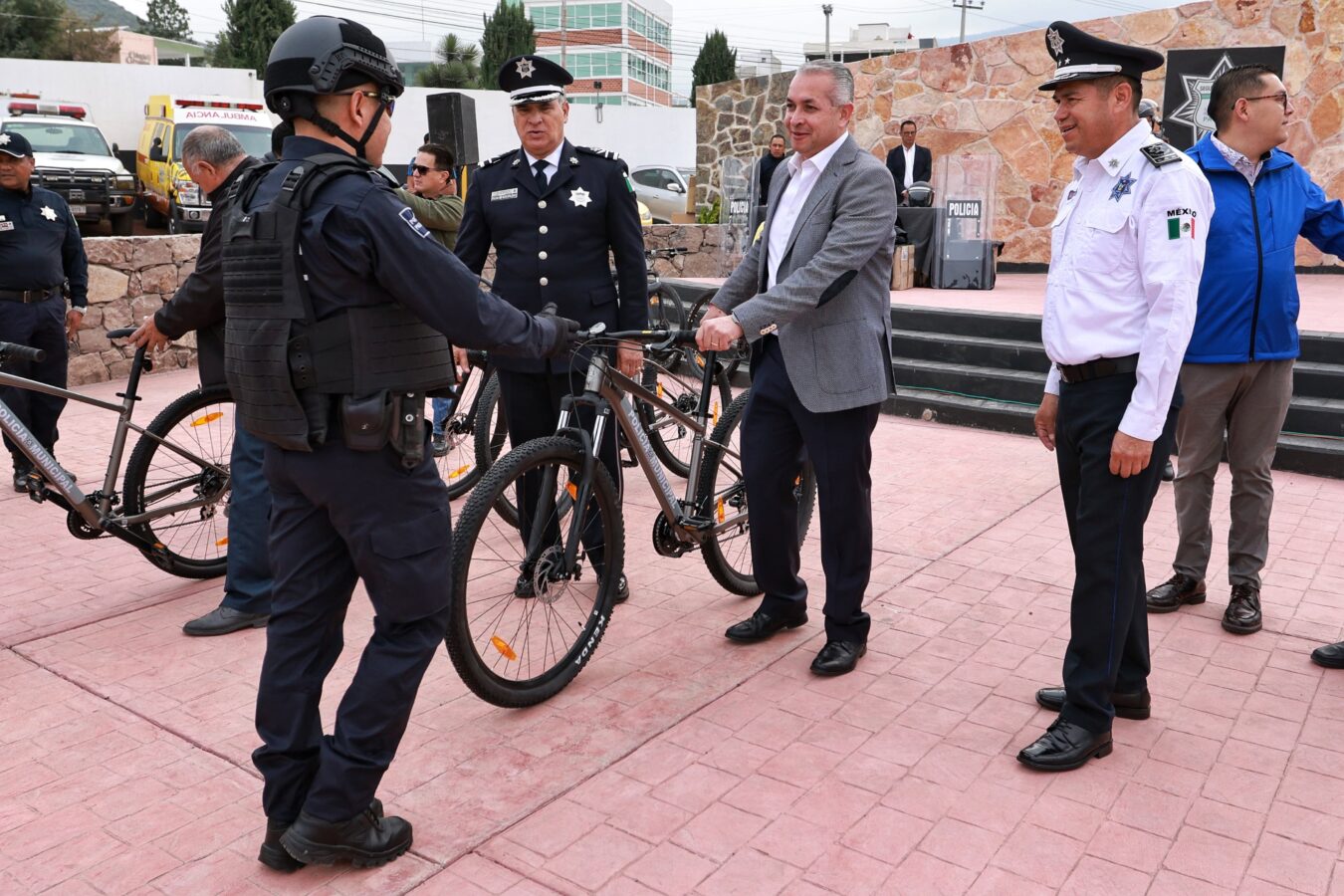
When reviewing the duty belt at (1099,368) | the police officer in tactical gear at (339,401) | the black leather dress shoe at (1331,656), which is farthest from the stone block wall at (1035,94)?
the police officer in tactical gear at (339,401)

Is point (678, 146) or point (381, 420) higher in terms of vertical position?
point (678, 146)

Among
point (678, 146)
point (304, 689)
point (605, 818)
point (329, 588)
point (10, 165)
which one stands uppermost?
point (678, 146)

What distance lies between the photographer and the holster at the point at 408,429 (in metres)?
2.62

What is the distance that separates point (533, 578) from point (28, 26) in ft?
178

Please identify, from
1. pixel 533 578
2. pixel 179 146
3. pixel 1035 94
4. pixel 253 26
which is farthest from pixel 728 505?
pixel 253 26

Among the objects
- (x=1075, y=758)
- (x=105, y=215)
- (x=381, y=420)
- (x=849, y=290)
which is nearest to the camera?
(x=381, y=420)

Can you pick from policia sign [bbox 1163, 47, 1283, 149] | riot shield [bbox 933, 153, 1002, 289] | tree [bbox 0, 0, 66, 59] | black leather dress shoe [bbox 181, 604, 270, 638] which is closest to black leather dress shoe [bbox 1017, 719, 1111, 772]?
black leather dress shoe [bbox 181, 604, 270, 638]

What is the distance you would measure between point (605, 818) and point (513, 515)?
1134 mm

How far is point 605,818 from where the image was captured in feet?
9.88

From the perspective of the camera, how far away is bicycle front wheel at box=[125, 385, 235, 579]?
4.71 metres

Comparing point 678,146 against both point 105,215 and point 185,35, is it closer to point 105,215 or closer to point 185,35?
point 105,215

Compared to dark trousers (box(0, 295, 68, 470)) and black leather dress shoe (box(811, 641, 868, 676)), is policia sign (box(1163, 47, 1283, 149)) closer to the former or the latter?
black leather dress shoe (box(811, 641, 868, 676))

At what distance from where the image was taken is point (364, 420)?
255cm

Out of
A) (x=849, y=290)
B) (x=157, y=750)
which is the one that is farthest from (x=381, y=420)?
(x=849, y=290)
